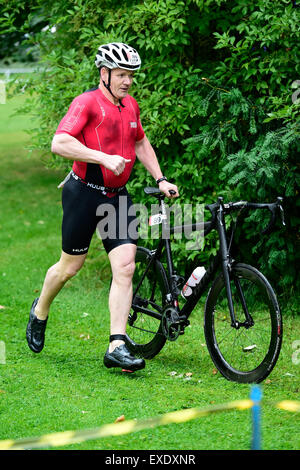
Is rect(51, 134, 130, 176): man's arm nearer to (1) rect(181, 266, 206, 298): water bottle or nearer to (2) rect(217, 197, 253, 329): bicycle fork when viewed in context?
(2) rect(217, 197, 253, 329): bicycle fork

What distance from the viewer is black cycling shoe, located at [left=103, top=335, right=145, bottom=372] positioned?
5.28m

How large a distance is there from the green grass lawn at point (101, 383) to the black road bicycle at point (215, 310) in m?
0.17

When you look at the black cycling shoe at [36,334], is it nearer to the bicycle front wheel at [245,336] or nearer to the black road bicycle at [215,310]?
the black road bicycle at [215,310]

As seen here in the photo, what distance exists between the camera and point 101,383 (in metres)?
5.31

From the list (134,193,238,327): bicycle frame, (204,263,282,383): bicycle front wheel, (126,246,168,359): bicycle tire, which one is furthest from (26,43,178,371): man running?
(204,263,282,383): bicycle front wheel

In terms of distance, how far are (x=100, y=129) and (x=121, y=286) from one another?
1066 millimetres

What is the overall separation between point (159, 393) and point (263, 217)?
2.11m

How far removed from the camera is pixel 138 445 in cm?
418

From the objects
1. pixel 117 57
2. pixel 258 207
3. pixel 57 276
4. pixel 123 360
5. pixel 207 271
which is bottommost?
pixel 123 360

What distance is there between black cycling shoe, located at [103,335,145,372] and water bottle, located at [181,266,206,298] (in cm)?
56

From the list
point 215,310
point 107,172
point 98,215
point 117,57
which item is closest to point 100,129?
point 107,172

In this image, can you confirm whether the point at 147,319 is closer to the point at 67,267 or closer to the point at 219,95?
the point at 67,267

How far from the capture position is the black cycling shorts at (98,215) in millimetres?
5434
